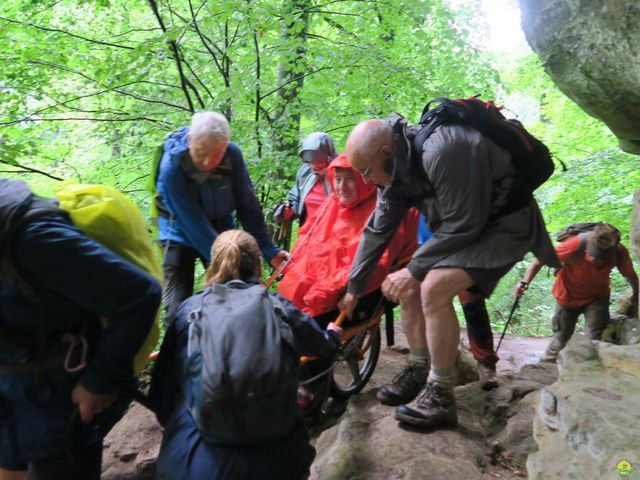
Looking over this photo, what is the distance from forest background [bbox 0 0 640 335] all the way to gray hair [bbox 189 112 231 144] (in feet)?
8.13

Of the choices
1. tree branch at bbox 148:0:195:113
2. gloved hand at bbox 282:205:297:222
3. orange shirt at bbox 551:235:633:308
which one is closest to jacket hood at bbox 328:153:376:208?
gloved hand at bbox 282:205:297:222

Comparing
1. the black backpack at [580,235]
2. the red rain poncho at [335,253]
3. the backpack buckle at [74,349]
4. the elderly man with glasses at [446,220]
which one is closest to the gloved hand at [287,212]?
the red rain poncho at [335,253]

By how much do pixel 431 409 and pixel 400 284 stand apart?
0.80 m

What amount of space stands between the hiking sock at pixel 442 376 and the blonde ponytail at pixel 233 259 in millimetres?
1336

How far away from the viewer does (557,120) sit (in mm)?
11016

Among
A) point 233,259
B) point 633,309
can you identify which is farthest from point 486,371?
point 633,309

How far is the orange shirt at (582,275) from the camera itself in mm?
5938

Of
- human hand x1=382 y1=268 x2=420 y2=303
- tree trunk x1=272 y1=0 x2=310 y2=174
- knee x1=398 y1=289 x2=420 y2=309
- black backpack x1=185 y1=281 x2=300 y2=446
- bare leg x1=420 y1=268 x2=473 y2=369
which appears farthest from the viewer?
tree trunk x1=272 y1=0 x2=310 y2=174

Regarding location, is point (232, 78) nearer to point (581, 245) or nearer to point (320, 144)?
point (320, 144)

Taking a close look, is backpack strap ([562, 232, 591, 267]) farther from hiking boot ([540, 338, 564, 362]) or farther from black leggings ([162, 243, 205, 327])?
black leggings ([162, 243, 205, 327])

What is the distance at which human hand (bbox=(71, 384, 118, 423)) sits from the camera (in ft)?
5.82

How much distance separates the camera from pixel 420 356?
346 cm

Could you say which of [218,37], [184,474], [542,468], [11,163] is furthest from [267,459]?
[218,37]

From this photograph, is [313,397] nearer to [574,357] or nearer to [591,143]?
[574,357]
